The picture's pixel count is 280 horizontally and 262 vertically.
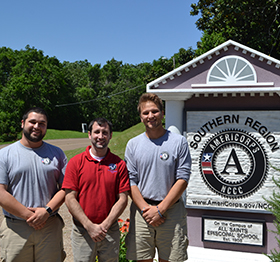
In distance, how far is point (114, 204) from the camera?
124 inches

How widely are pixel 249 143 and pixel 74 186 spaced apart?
146 inches

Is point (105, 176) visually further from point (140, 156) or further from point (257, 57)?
point (257, 57)

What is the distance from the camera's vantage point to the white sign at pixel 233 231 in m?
5.47

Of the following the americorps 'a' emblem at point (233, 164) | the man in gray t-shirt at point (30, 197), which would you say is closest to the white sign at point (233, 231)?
the americorps 'a' emblem at point (233, 164)

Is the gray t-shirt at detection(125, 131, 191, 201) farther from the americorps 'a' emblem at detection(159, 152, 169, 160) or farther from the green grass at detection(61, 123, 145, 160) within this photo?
the green grass at detection(61, 123, 145, 160)

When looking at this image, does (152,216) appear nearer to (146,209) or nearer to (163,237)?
(146,209)

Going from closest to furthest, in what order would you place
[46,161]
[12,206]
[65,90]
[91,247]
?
[12,206] → [91,247] → [46,161] → [65,90]

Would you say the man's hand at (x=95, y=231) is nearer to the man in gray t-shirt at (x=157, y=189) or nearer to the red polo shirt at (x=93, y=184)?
the red polo shirt at (x=93, y=184)

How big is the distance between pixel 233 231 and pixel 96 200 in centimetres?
356

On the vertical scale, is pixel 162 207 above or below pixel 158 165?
below

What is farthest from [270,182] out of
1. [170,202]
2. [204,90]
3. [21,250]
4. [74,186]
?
[21,250]

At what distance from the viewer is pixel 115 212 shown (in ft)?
10.1

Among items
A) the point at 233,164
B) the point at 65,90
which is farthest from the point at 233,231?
the point at 65,90

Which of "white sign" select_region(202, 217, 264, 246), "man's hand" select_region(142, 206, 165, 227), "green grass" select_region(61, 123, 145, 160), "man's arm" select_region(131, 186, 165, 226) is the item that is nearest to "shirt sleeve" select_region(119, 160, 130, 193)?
"man's arm" select_region(131, 186, 165, 226)
